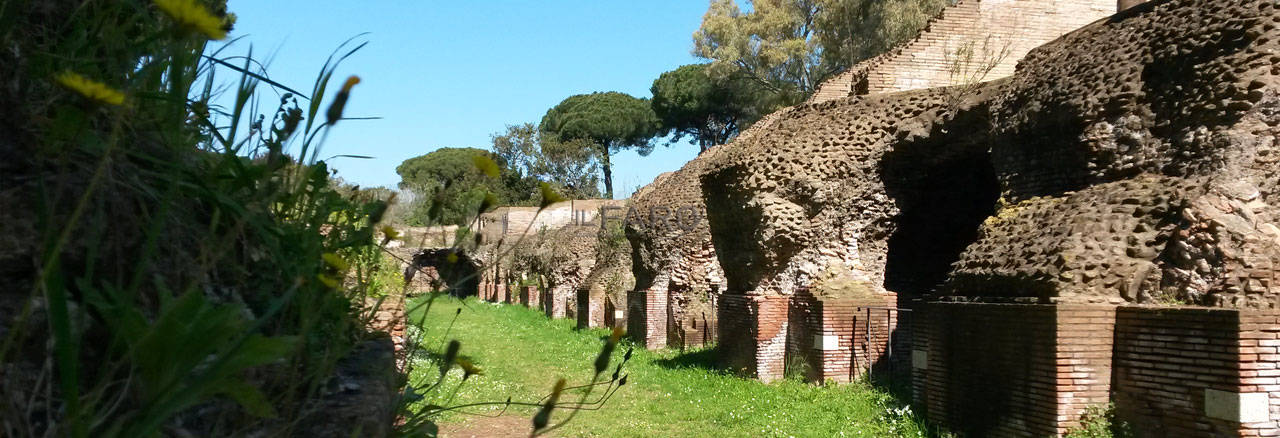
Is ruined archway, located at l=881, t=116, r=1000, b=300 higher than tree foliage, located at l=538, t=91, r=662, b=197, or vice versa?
tree foliage, located at l=538, t=91, r=662, b=197

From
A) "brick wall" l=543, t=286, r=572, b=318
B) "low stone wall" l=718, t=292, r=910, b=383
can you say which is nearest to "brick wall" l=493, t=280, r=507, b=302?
"brick wall" l=543, t=286, r=572, b=318

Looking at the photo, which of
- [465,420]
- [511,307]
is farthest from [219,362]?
[511,307]

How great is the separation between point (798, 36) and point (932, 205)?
19.4m

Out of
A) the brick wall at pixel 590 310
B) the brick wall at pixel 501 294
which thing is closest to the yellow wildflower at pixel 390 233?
the brick wall at pixel 590 310

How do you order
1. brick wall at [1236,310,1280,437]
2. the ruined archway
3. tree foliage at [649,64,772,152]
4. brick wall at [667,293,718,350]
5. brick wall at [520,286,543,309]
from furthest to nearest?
tree foliage at [649,64,772,152] < brick wall at [520,286,543,309] < brick wall at [667,293,718,350] < the ruined archway < brick wall at [1236,310,1280,437]

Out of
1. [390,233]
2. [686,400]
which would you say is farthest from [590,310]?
Result: [390,233]

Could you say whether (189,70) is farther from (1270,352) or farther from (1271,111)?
(1271,111)

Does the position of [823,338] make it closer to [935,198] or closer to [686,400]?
[686,400]

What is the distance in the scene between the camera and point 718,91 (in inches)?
1656

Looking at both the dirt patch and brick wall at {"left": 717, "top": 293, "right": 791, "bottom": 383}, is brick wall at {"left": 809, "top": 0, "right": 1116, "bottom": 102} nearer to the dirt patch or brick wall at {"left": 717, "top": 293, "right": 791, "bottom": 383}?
brick wall at {"left": 717, "top": 293, "right": 791, "bottom": 383}

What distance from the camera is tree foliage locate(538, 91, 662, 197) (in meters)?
55.3

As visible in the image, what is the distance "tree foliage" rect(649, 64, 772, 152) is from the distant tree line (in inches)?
2.3

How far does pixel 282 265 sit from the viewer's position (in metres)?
1.54

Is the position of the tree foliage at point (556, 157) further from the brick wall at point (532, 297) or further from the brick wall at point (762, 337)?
the brick wall at point (762, 337)
